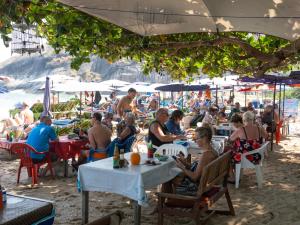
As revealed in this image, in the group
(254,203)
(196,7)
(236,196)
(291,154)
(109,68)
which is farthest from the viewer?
(109,68)

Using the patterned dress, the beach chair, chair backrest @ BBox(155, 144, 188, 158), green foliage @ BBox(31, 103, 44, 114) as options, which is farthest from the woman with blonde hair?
green foliage @ BBox(31, 103, 44, 114)

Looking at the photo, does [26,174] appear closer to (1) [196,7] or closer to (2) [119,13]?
(2) [119,13]

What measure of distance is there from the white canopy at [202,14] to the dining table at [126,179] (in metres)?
2.07

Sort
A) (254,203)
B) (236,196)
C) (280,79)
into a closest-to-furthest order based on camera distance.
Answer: (254,203), (236,196), (280,79)

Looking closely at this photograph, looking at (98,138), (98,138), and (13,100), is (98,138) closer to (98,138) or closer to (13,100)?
(98,138)

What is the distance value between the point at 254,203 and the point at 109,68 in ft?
345

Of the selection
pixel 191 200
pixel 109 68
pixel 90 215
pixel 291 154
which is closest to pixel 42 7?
pixel 90 215

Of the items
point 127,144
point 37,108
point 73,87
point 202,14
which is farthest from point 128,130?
point 37,108

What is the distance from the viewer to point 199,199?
3.99 m

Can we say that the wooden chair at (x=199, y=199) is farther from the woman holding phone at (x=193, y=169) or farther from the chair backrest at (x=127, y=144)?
the chair backrest at (x=127, y=144)

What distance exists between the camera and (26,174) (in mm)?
7480

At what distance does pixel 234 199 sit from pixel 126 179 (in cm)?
233

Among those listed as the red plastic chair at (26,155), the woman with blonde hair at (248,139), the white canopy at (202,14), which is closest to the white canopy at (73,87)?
the red plastic chair at (26,155)

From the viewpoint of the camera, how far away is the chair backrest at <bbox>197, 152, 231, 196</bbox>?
4023 millimetres
